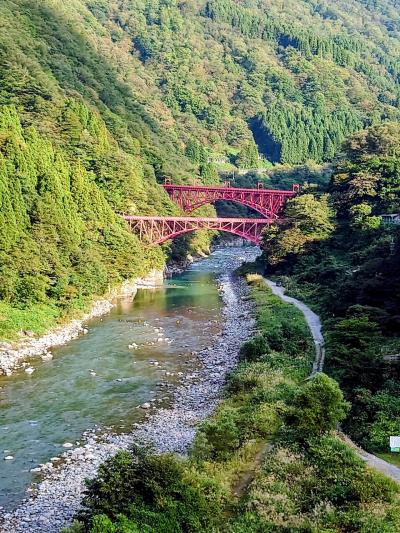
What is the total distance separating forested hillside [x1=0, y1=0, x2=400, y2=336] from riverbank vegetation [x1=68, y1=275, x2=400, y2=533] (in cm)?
1651

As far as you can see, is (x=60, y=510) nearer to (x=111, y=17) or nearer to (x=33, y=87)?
(x=33, y=87)

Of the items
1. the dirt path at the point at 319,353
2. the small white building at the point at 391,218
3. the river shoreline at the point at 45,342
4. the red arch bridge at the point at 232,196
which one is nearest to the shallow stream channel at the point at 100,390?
the river shoreline at the point at 45,342

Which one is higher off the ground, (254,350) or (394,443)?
(394,443)

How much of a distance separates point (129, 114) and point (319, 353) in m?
76.8

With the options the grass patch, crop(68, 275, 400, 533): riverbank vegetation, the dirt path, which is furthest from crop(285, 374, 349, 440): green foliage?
the grass patch

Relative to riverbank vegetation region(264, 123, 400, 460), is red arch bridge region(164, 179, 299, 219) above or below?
above

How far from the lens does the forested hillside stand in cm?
3869

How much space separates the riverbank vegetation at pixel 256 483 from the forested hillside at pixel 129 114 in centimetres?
1651

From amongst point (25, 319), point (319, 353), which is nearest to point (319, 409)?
point (319, 353)

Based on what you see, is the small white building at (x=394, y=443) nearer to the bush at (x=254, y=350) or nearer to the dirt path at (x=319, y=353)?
the dirt path at (x=319, y=353)

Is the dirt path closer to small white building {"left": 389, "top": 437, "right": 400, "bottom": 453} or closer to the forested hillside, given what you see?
small white building {"left": 389, "top": 437, "right": 400, "bottom": 453}

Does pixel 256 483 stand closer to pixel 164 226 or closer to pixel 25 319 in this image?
pixel 25 319

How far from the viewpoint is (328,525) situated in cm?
1224

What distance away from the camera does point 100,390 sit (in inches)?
950
